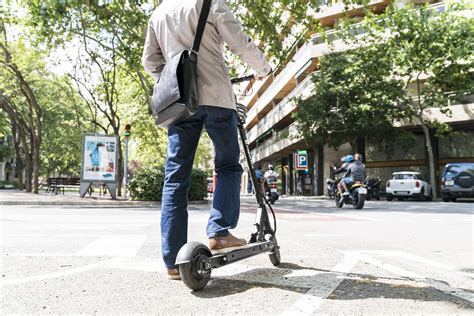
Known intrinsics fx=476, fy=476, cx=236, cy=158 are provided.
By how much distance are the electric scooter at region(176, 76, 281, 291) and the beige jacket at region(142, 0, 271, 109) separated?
11.4 inches

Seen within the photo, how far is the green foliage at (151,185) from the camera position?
56.2 feet

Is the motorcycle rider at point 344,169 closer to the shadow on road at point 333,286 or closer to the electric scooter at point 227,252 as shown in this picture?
the electric scooter at point 227,252

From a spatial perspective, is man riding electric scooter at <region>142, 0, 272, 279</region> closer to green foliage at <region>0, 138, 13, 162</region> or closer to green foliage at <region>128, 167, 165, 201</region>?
green foliage at <region>128, 167, 165, 201</region>

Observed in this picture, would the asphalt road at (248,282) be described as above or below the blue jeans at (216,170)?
below

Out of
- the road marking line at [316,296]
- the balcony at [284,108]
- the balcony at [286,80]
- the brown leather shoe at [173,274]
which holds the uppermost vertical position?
the balcony at [286,80]

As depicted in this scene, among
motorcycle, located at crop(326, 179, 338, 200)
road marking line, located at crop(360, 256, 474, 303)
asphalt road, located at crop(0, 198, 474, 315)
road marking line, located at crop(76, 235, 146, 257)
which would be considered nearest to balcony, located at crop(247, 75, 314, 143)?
motorcycle, located at crop(326, 179, 338, 200)

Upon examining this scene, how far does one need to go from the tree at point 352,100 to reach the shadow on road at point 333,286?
23.4 metres

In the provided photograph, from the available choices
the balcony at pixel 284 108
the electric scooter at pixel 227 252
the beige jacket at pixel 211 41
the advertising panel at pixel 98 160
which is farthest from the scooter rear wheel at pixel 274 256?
the balcony at pixel 284 108

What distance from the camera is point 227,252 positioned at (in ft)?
9.36

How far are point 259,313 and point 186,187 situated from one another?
1105 millimetres

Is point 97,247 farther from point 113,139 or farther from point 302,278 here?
point 113,139

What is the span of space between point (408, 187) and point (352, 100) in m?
6.17

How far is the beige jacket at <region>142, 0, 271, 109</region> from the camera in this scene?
3.03 metres

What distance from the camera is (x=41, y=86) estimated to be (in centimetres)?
3316
